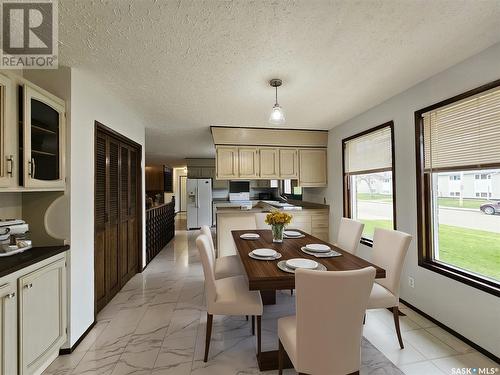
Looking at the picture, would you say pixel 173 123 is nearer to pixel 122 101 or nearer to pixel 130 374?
pixel 122 101

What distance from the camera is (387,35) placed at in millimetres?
1645

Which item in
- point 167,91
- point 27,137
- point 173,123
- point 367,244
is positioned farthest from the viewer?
point 173,123

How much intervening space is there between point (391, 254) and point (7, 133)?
3.01 meters

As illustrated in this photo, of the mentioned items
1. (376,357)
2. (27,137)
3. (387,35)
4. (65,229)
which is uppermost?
(387,35)

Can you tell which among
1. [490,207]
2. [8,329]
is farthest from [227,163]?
[490,207]

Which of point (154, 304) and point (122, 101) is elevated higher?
→ point (122, 101)

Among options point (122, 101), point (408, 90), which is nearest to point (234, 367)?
point (122, 101)

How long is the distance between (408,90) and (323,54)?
138cm

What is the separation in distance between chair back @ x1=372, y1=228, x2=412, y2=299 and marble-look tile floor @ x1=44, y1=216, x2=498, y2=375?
19.0 inches

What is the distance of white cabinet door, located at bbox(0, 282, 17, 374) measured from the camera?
1.31 m

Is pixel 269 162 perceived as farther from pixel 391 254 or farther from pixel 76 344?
pixel 76 344

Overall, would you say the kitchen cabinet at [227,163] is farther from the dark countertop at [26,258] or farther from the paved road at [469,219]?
the paved road at [469,219]

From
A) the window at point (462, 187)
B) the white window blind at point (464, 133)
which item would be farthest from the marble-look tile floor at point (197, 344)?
the white window blind at point (464, 133)

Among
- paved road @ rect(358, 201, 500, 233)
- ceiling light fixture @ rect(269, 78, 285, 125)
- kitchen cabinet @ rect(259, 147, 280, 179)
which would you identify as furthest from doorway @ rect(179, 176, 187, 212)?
paved road @ rect(358, 201, 500, 233)
